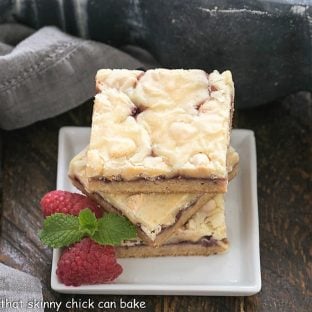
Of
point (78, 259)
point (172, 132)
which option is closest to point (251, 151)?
point (172, 132)

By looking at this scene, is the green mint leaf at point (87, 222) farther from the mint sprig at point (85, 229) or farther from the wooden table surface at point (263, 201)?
the wooden table surface at point (263, 201)

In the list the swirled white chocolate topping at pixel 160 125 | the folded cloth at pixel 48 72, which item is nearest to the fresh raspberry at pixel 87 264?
the swirled white chocolate topping at pixel 160 125

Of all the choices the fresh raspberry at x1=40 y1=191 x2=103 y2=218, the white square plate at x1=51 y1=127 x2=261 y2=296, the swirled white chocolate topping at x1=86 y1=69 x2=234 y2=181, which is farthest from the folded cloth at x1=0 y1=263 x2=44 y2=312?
the swirled white chocolate topping at x1=86 y1=69 x2=234 y2=181

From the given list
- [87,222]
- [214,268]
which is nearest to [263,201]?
[214,268]

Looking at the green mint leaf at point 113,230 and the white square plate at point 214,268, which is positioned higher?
the green mint leaf at point 113,230

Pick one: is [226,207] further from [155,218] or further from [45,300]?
[45,300]

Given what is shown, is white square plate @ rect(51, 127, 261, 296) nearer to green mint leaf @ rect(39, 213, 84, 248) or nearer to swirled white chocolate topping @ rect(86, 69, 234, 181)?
green mint leaf @ rect(39, 213, 84, 248)
